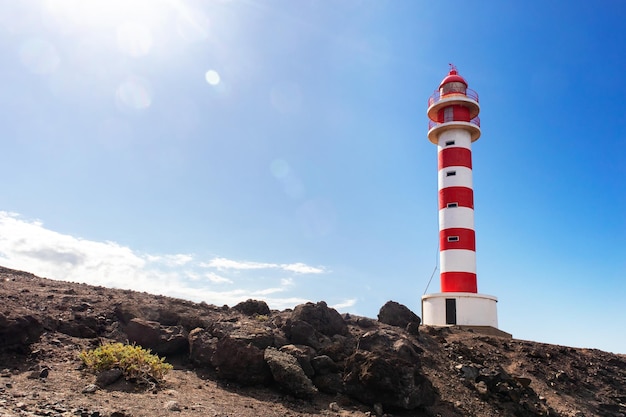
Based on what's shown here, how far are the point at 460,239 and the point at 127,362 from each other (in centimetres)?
2216

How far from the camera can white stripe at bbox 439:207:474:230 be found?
29.7 m

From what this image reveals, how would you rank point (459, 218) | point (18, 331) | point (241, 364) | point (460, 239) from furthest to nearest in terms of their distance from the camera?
point (459, 218), point (460, 239), point (241, 364), point (18, 331)

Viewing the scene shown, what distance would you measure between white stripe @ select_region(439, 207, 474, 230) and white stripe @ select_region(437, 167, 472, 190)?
5.37 feet

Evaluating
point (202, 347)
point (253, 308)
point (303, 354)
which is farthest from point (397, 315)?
point (202, 347)

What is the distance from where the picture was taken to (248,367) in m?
14.4

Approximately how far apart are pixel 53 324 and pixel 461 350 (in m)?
16.5

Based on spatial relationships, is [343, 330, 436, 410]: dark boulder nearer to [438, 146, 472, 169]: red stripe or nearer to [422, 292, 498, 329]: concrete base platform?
[422, 292, 498, 329]: concrete base platform

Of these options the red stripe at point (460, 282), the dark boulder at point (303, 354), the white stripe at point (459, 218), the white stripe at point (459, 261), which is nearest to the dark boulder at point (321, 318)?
the dark boulder at point (303, 354)

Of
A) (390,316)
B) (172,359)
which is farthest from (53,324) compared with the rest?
(390,316)

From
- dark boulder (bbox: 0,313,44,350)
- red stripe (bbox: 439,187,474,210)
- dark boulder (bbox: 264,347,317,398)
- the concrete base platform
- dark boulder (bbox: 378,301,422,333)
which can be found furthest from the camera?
red stripe (bbox: 439,187,474,210)

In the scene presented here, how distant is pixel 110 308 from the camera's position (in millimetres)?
17219

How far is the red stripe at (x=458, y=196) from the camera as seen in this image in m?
30.0

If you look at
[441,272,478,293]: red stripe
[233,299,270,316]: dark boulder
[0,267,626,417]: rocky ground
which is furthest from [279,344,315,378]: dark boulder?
[441,272,478,293]: red stripe

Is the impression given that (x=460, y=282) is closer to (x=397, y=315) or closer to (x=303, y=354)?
(x=397, y=315)
